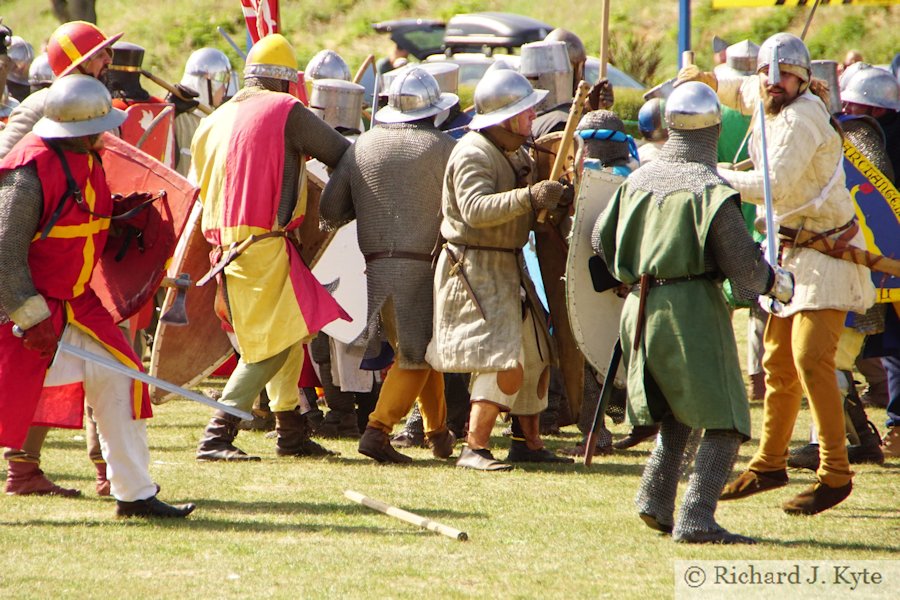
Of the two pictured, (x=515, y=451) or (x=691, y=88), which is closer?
(x=691, y=88)

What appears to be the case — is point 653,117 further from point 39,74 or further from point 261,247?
point 39,74

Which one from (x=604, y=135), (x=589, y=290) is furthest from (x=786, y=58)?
(x=604, y=135)

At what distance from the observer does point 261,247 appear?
6.04 m

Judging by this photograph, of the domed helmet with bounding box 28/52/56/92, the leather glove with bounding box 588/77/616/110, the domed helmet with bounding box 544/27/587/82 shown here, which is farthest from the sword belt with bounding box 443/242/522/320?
the domed helmet with bounding box 28/52/56/92

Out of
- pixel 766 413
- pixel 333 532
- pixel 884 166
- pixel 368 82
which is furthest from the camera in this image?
pixel 368 82

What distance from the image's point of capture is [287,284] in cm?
606

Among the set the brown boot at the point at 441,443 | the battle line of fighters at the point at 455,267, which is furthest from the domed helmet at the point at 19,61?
the brown boot at the point at 441,443

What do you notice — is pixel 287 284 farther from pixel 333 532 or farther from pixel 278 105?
pixel 333 532

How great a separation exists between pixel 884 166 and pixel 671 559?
2438 millimetres

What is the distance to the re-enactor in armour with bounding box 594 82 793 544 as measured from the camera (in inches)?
173

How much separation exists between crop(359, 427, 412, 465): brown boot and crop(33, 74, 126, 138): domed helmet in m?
2.01

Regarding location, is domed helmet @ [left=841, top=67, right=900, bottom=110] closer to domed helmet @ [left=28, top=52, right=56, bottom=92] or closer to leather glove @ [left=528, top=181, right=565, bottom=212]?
leather glove @ [left=528, top=181, right=565, bottom=212]

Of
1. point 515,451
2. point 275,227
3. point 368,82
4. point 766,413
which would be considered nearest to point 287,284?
point 275,227

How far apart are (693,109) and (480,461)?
211 cm
